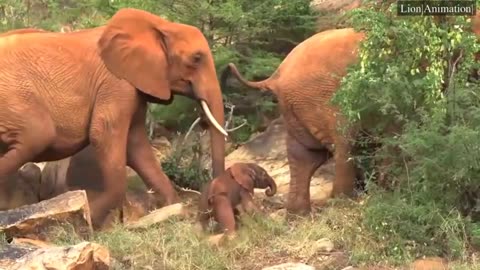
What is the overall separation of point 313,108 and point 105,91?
1.98 meters

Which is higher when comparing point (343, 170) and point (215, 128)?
point (215, 128)

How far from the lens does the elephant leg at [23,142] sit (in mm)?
9562

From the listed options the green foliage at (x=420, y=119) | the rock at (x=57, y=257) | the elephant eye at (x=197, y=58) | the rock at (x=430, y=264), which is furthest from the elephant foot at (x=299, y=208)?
the rock at (x=57, y=257)

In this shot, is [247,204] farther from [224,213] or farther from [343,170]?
[343,170]

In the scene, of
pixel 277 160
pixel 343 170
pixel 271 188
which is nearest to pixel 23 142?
pixel 271 188

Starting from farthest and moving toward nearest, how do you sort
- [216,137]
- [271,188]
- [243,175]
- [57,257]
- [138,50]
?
[138,50] < [216,137] < [271,188] < [243,175] < [57,257]

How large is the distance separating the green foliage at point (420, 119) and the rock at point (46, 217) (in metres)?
2.31

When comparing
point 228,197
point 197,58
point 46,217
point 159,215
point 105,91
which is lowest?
point 159,215

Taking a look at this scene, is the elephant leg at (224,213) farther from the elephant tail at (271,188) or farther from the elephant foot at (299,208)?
the elephant foot at (299,208)

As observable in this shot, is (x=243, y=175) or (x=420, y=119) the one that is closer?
(x=420, y=119)

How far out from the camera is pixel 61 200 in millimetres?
8625

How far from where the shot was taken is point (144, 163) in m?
10.4

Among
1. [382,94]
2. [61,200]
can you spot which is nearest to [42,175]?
[61,200]

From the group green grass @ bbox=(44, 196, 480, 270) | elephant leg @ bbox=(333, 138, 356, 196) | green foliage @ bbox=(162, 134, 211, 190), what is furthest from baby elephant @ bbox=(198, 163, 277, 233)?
green foliage @ bbox=(162, 134, 211, 190)
